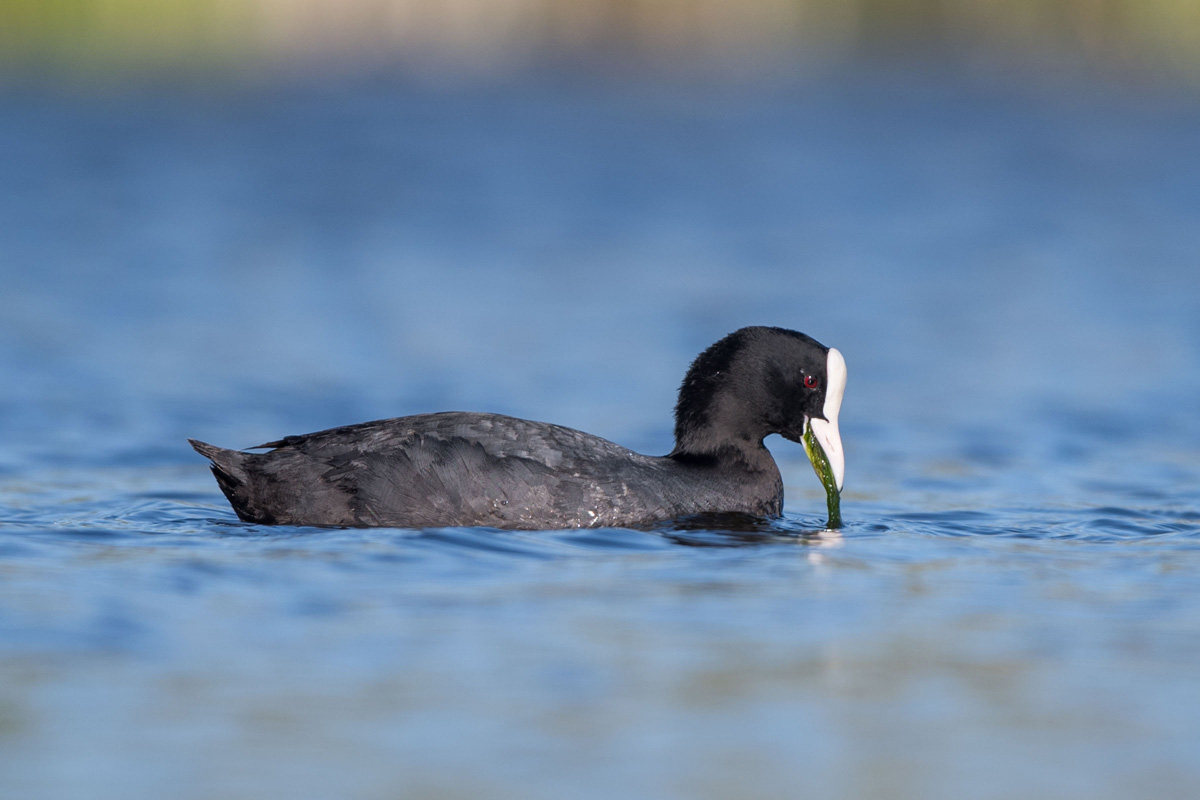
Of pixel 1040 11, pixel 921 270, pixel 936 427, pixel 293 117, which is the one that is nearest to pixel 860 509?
pixel 936 427

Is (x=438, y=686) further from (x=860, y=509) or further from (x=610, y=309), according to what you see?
(x=610, y=309)

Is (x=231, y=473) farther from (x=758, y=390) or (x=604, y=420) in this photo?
(x=604, y=420)

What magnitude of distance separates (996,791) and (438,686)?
1.60m

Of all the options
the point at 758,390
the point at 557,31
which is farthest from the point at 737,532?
the point at 557,31

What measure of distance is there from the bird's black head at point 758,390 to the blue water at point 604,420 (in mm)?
490

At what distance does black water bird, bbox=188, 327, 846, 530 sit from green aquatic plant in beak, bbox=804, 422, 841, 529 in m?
0.05

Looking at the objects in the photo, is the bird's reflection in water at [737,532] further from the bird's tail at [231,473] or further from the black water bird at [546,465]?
the bird's tail at [231,473]

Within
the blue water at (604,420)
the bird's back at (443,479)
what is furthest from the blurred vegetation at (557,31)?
the bird's back at (443,479)

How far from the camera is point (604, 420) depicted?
35.7 ft

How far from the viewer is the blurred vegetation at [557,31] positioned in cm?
2788

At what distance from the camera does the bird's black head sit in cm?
786

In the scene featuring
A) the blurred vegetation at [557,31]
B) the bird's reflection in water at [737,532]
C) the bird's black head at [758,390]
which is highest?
the blurred vegetation at [557,31]

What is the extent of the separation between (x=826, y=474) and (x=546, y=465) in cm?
143

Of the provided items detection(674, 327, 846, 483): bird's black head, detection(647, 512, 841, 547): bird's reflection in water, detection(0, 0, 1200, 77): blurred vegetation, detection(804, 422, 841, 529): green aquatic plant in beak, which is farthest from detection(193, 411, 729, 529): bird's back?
detection(0, 0, 1200, 77): blurred vegetation
